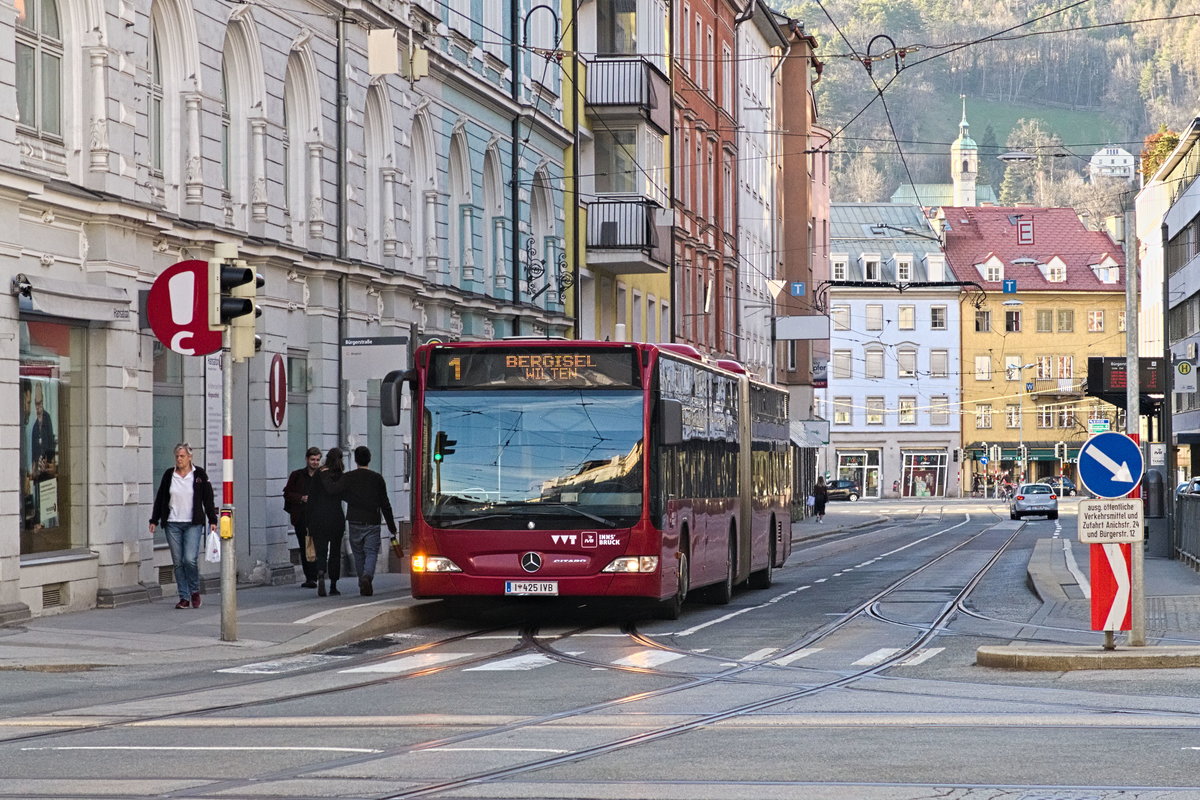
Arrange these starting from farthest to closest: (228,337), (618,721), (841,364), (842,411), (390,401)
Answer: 1. (841,364)
2. (842,411)
3. (390,401)
4. (228,337)
5. (618,721)

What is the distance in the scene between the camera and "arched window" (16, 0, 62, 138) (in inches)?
832

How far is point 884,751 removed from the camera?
11070 millimetres

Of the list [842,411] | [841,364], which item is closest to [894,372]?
[841,364]

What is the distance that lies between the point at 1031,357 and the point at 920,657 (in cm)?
10578

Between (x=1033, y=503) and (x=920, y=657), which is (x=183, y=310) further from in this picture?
(x=1033, y=503)

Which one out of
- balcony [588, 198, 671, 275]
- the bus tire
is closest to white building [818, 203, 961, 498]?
balcony [588, 198, 671, 275]

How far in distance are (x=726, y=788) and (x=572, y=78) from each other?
38097mm

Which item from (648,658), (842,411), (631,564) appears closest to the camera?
(648,658)

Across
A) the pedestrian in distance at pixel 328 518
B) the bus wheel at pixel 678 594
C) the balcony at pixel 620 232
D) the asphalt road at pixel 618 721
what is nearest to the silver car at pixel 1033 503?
the balcony at pixel 620 232

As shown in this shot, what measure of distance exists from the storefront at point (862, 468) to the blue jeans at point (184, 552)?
101174 mm

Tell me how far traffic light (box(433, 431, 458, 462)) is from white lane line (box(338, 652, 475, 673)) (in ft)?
9.30

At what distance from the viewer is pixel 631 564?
20766 mm

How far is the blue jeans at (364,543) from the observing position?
24.3 metres

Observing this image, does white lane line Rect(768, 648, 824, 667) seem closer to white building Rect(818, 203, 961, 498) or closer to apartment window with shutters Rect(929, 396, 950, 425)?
white building Rect(818, 203, 961, 498)
